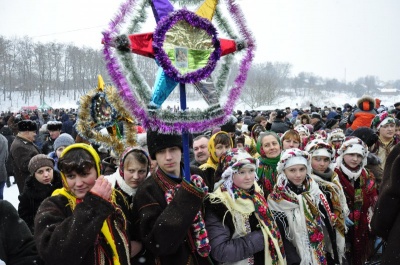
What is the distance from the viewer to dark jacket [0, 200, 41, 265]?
191 centimetres

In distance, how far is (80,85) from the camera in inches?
2351

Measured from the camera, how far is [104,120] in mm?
3264

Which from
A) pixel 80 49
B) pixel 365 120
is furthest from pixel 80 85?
pixel 365 120

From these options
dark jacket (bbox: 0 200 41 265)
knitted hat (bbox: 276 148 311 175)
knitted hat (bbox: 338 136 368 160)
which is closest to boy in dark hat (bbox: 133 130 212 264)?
dark jacket (bbox: 0 200 41 265)

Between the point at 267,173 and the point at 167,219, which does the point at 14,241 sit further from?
the point at 267,173

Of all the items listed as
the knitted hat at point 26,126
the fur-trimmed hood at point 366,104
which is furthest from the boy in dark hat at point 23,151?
the fur-trimmed hood at point 366,104

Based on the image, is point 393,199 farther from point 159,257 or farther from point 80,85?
point 80,85

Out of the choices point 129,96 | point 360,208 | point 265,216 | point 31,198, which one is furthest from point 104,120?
point 360,208

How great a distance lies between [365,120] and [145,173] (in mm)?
5703

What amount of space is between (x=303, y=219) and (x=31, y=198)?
2.89m

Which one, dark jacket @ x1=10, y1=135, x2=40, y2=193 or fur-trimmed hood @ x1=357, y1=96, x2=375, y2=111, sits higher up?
fur-trimmed hood @ x1=357, y1=96, x2=375, y2=111

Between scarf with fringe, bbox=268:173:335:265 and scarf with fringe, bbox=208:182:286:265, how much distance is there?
0.86 ft

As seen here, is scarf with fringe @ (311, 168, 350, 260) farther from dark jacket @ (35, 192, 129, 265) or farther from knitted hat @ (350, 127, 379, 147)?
dark jacket @ (35, 192, 129, 265)

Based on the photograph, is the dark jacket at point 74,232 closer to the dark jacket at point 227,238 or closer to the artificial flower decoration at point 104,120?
the dark jacket at point 227,238
